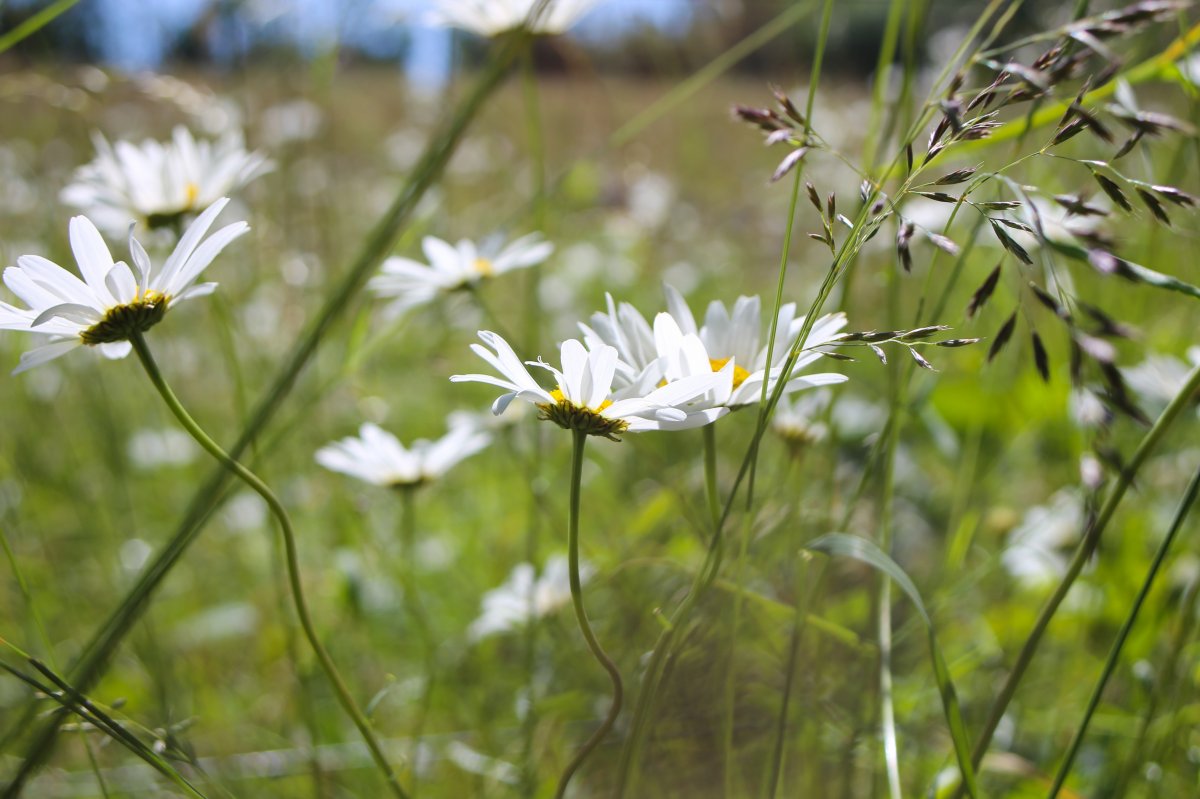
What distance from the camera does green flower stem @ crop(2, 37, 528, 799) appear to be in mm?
365

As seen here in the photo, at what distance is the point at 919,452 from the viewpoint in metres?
1.22

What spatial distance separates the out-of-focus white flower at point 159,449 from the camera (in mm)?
1306

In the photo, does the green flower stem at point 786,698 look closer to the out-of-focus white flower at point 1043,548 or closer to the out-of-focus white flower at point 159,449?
the out-of-focus white flower at point 1043,548

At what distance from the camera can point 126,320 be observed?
39 cm

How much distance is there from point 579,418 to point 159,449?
3.79ft

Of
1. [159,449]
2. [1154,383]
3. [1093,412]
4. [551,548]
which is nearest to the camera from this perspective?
[1093,412]

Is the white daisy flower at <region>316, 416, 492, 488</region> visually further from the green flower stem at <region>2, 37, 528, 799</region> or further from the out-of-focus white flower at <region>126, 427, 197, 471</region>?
the out-of-focus white flower at <region>126, 427, 197, 471</region>

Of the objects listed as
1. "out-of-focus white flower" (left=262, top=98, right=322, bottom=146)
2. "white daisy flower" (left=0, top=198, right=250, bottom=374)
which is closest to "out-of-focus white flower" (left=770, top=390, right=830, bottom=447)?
"white daisy flower" (left=0, top=198, right=250, bottom=374)

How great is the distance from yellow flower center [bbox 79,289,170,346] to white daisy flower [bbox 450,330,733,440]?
0.14 meters

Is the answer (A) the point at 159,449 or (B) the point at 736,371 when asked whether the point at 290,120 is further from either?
(B) the point at 736,371

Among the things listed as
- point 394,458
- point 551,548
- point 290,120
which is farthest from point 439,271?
point 290,120

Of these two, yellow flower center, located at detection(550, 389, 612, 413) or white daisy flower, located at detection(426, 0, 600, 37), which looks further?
white daisy flower, located at detection(426, 0, 600, 37)

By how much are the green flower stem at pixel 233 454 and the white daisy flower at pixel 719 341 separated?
12cm

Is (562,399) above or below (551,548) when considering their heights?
above
